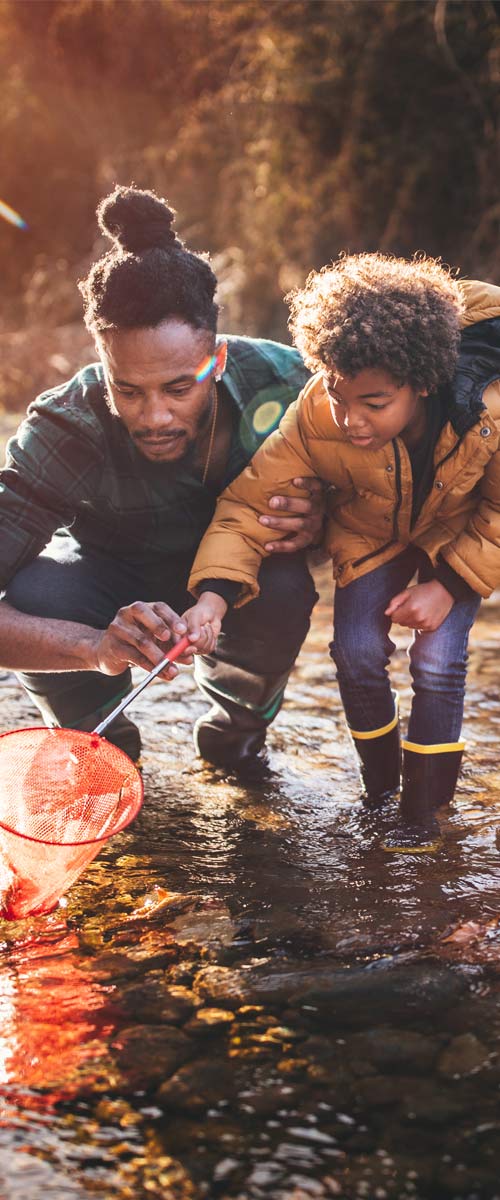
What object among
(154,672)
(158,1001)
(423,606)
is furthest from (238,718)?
(158,1001)

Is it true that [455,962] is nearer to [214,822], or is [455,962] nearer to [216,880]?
[216,880]

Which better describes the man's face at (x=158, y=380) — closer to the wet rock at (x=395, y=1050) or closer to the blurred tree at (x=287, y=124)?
the wet rock at (x=395, y=1050)

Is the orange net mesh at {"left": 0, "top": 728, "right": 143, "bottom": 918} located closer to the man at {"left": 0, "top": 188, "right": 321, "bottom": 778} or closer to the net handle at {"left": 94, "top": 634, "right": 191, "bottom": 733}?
the net handle at {"left": 94, "top": 634, "right": 191, "bottom": 733}

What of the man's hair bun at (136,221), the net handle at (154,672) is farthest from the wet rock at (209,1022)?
the man's hair bun at (136,221)

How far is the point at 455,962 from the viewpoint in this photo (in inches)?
85.9

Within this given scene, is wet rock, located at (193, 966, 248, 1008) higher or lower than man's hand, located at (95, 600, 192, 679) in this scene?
lower

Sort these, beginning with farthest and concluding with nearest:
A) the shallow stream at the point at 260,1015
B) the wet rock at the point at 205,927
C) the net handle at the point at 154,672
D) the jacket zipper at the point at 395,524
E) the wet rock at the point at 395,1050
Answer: the jacket zipper at the point at 395,524 → the net handle at the point at 154,672 → the wet rock at the point at 205,927 → the wet rock at the point at 395,1050 → the shallow stream at the point at 260,1015

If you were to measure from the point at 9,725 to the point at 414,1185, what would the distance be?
7.92 ft

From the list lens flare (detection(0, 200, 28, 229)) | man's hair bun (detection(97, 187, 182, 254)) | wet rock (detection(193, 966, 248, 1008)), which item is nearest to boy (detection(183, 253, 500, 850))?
man's hair bun (detection(97, 187, 182, 254))

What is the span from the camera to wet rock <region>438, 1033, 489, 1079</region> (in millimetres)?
1823

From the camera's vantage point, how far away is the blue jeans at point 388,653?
289 centimetres

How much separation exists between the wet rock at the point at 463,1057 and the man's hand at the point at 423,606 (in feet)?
3.75

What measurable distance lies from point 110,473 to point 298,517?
21.1 inches

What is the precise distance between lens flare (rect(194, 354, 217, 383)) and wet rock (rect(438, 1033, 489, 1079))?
5.34 feet
